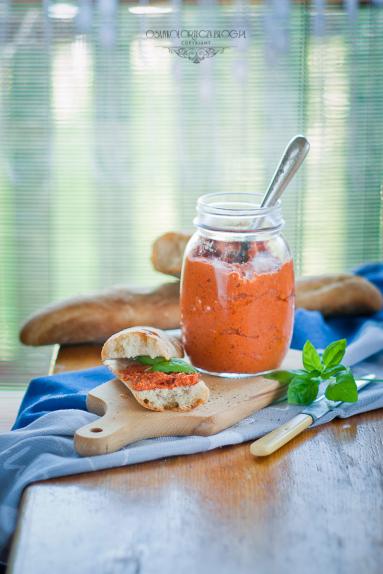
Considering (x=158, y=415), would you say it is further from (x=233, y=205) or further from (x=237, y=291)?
(x=233, y=205)

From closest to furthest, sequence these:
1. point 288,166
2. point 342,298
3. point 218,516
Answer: point 218,516
point 288,166
point 342,298

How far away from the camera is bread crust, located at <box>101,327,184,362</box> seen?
3.92 ft

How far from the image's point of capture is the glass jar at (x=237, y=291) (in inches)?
50.6

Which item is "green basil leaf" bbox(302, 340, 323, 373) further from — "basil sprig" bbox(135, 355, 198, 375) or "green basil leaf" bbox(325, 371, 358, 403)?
"basil sprig" bbox(135, 355, 198, 375)

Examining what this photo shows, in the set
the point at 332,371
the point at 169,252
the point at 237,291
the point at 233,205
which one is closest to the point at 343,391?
the point at 332,371

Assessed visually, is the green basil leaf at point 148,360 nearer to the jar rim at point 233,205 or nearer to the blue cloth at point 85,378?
the blue cloth at point 85,378

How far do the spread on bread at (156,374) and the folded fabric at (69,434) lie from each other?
0.05m

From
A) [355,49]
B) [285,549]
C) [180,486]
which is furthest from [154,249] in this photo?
[355,49]

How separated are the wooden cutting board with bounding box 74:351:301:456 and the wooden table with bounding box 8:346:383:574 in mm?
44

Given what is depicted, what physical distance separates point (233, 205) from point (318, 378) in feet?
1.01

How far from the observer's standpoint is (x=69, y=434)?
1.16m

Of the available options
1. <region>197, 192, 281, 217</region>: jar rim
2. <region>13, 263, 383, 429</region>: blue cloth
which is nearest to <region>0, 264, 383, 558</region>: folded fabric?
<region>13, 263, 383, 429</region>: blue cloth

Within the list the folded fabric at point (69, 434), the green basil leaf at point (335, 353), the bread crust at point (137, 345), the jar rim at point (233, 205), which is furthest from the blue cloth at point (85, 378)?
the jar rim at point (233, 205)

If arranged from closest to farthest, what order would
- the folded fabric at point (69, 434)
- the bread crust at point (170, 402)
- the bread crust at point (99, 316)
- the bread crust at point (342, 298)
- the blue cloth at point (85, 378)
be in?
1. the folded fabric at point (69, 434)
2. the bread crust at point (170, 402)
3. the blue cloth at point (85, 378)
4. the bread crust at point (99, 316)
5. the bread crust at point (342, 298)
